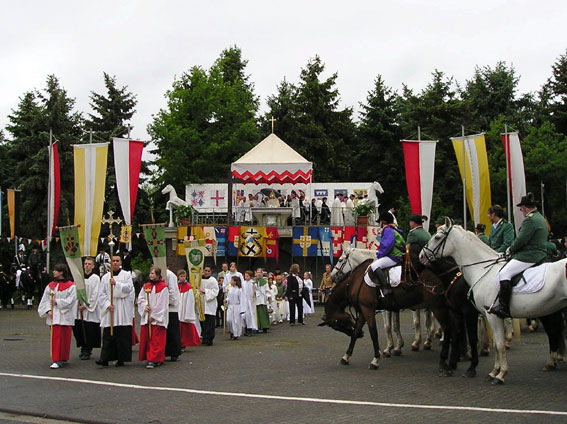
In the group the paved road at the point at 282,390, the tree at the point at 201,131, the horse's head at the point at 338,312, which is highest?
the tree at the point at 201,131

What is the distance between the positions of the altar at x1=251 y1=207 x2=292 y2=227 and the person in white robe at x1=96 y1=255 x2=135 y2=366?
24.9m

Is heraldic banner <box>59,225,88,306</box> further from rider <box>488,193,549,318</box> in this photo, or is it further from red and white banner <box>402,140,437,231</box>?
red and white banner <box>402,140,437,231</box>

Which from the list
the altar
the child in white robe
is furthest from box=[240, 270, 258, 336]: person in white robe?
the altar

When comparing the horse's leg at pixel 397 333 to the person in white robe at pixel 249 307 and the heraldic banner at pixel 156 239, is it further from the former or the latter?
the person in white robe at pixel 249 307

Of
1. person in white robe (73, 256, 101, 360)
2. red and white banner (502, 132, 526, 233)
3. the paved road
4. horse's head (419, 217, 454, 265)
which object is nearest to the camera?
the paved road

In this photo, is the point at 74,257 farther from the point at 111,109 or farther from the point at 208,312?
the point at 111,109

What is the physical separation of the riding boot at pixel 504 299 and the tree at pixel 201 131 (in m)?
39.3

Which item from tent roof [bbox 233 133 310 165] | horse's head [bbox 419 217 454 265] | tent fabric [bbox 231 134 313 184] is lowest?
horse's head [bbox 419 217 454 265]

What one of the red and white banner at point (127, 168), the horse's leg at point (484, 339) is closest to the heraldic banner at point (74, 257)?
the red and white banner at point (127, 168)

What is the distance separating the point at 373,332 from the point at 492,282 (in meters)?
2.91

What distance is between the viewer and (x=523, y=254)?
10484mm

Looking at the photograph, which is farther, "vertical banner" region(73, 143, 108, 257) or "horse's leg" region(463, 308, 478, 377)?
"vertical banner" region(73, 143, 108, 257)

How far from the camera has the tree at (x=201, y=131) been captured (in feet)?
161

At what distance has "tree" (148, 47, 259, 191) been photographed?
49219mm
